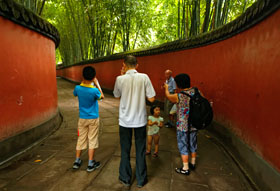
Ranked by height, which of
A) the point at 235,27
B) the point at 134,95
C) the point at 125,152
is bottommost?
the point at 125,152

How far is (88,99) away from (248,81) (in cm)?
238

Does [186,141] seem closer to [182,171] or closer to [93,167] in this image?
[182,171]

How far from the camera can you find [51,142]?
3539 millimetres

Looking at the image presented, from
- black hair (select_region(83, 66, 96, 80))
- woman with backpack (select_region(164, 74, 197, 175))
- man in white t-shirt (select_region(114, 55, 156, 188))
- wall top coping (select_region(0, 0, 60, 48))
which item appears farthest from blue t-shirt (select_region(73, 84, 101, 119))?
wall top coping (select_region(0, 0, 60, 48))

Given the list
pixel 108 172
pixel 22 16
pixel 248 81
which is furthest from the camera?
pixel 22 16

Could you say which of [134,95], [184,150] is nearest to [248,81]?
[184,150]

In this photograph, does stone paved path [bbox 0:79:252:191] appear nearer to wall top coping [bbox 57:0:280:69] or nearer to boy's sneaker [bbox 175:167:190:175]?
boy's sneaker [bbox 175:167:190:175]

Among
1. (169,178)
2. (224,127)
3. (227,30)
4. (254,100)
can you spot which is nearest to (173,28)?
(227,30)

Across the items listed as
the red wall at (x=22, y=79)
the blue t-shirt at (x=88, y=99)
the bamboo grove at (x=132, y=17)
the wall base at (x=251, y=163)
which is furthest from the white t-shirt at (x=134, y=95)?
Answer: the bamboo grove at (x=132, y=17)

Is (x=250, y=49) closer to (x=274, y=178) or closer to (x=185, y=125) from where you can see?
(x=185, y=125)

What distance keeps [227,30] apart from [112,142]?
10.4 feet

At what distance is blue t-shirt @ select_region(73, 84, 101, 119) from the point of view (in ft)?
7.95

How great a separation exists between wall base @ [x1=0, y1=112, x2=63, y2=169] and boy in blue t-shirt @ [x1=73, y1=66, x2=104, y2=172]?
1110mm

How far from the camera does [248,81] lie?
259 centimetres
